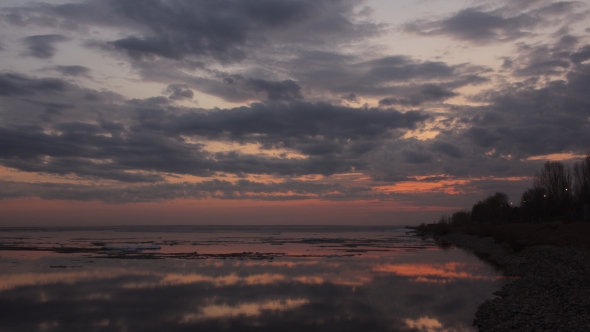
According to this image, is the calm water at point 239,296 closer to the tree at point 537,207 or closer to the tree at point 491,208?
the tree at point 537,207

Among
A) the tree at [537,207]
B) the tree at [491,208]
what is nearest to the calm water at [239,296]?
the tree at [537,207]

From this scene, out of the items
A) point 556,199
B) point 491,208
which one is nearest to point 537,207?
point 556,199

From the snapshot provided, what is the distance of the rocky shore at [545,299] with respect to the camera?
14867 millimetres

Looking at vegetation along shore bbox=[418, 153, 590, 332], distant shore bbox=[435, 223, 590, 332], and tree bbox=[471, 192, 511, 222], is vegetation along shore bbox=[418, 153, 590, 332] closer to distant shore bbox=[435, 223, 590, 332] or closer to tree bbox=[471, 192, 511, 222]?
distant shore bbox=[435, 223, 590, 332]

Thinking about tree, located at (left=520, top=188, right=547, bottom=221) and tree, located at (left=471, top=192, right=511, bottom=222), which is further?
tree, located at (left=471, top=192, right=511, bottom=222)

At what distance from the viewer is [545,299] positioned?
19.0 meters

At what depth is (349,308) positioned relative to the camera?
2030 cm

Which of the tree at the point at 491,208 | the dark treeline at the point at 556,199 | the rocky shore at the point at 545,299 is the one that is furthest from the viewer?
the tree at the point at 491,208

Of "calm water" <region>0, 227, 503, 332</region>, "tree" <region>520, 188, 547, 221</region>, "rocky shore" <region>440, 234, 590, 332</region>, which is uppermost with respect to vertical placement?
"tree" <region>520, 188, 547, 221</region>

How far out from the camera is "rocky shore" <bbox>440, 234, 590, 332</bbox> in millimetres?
14867

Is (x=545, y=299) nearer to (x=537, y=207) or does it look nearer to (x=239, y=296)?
(x=239, y=296)

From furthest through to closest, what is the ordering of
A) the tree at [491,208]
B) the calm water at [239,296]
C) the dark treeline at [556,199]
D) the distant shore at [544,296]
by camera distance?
the tree at [491,208] → the dark treeline at [556,199] → the calm water at [239,296] → the distant shore at [544,296]

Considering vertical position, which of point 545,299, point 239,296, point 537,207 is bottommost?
point 239,296

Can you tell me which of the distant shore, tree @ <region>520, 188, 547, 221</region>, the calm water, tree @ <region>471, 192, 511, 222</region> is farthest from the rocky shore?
Answer: tree @ <region>471, 192, 511, 222</region>
